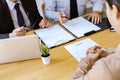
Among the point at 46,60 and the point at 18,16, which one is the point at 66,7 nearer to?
the point at 18,16

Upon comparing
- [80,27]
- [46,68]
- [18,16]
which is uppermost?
[18,16]

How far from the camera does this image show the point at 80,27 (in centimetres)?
175

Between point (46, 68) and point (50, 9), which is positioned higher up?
point (50, 9)

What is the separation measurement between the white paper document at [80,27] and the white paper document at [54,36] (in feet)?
0.20

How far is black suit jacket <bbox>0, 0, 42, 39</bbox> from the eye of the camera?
1.90m

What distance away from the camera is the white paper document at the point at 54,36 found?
157 centimetres

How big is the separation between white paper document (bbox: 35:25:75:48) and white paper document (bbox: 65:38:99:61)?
0.29 feet

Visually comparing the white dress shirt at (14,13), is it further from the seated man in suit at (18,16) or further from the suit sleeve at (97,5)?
the suit sleeve at (97,5)

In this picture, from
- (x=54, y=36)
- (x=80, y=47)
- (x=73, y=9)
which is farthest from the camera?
(x=73, y=9)

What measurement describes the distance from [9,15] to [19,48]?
0.68 meters

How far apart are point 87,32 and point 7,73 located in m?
0.71

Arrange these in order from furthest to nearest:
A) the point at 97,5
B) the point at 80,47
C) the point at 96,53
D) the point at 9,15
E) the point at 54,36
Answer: the point at 97,5, the point at 9,15, the point at 54,36, the point at 80,47, the point at 96,53

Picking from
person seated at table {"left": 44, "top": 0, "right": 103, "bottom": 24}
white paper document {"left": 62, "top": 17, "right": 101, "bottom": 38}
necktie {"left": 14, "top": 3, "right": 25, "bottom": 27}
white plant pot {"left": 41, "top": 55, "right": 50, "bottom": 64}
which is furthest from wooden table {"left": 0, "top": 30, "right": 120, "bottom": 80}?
person seated at table {"left": 44, "top": 0, "right": 103, "bottom": 24}

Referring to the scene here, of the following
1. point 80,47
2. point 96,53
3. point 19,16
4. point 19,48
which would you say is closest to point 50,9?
point 19,16
